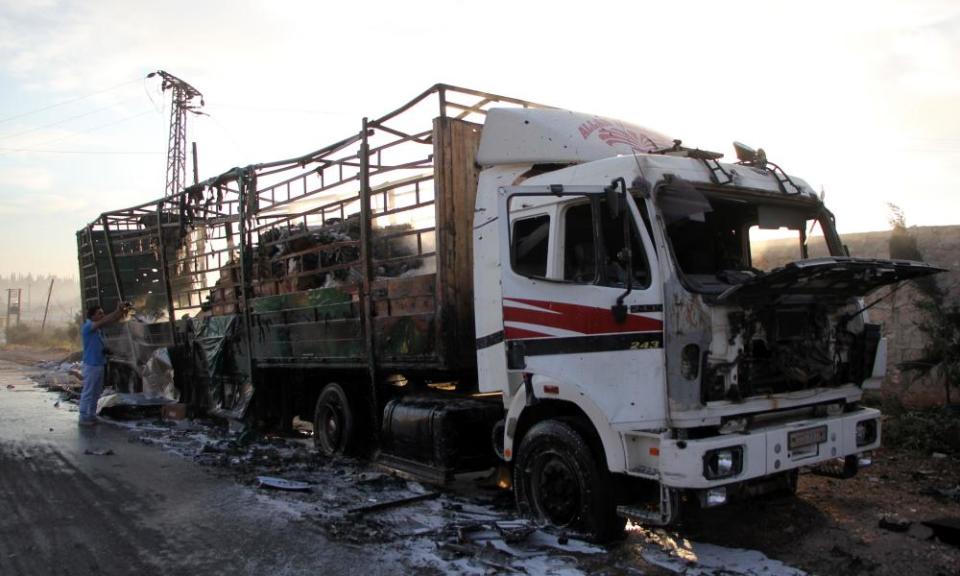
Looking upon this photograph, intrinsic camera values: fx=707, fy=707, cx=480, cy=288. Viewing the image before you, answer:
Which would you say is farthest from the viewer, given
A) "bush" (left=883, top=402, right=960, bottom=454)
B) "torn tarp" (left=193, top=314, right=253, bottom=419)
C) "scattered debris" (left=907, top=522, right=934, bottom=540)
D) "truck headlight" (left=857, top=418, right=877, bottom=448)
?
"torn tarp" (left=193, top=314, right=253, bottom=419)

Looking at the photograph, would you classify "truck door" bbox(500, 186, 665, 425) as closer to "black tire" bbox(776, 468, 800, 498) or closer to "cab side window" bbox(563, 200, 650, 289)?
"cab side window" bbox(563, 200, 650, 289)

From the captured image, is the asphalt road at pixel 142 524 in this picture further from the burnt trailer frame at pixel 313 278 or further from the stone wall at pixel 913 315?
the stone wall at pixel 913 315

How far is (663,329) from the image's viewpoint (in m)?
4.04

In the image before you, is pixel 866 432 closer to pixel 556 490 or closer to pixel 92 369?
pixel 556 490

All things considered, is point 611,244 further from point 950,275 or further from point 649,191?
point 950,275

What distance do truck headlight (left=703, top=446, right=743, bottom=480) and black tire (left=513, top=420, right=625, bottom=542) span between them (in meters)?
0.70

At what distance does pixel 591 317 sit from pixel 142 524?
3.59 m

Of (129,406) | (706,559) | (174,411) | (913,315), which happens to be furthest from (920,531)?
(129,406)

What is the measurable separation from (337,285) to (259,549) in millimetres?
3515

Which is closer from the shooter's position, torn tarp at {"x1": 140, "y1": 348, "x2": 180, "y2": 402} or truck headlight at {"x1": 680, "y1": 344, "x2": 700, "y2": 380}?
truck headlight at {"x1": 680, "y1": 344, "x2": 700, "y2": 380}

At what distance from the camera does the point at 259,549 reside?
4.58 meters

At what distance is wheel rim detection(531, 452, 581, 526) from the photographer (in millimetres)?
4578

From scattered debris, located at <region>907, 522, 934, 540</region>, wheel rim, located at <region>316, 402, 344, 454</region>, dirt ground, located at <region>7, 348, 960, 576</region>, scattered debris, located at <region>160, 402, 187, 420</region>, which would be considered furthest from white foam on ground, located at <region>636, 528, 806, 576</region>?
scattered debris, located at <region>160, 402, 187, 420</region>

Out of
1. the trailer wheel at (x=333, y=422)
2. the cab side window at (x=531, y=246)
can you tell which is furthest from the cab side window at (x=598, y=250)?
the trailer wheel at (x=333, y=422)
